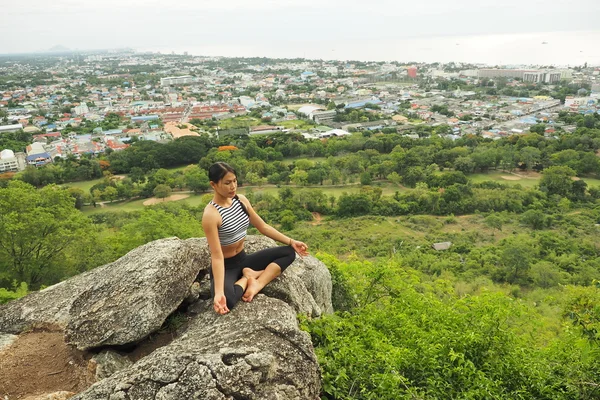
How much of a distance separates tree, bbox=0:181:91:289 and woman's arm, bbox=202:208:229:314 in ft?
23.4

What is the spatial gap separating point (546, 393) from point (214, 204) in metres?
3.06

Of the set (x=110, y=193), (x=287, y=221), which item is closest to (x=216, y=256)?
(x=287, y=221)

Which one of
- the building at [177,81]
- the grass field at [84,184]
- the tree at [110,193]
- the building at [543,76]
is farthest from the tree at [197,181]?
the building at [543,76]

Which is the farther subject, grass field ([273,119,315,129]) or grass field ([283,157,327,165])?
grass field ([273,119,315,129])

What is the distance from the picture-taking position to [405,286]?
18.4 ft

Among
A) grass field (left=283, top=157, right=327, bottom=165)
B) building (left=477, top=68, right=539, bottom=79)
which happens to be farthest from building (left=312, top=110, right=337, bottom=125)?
building (left=477, top=68, right=539, bottom=79)

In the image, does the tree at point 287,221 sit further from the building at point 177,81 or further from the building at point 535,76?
the building at point 177,81

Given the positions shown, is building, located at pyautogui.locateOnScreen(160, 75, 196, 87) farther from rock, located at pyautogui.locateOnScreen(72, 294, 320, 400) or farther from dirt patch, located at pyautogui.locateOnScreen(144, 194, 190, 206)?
rock, located at pyautogui.locateOnScreen(72, 294, 320, 400)

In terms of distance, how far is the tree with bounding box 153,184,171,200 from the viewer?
74.6ft

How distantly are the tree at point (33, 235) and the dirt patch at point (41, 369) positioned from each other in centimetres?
539

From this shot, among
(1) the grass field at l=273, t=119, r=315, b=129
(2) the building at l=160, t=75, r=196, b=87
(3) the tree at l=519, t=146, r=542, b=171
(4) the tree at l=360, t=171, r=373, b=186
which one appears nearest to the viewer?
(4) the tree at l=360, t=171, r=373, b=186

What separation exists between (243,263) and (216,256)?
460 mm

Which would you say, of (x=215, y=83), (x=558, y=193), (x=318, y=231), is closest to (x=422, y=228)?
(x=318, y=231)

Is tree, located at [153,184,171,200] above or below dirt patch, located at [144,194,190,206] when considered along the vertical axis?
above
